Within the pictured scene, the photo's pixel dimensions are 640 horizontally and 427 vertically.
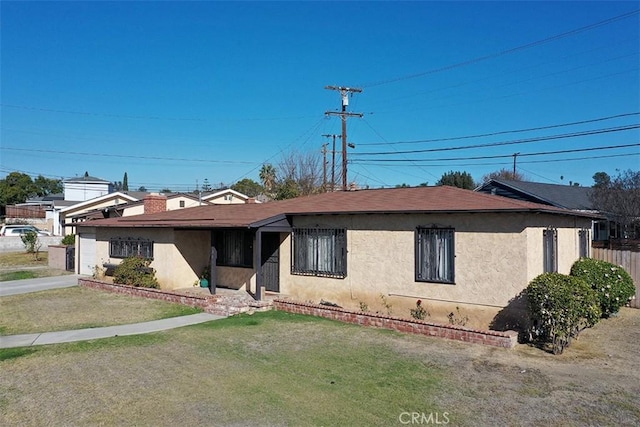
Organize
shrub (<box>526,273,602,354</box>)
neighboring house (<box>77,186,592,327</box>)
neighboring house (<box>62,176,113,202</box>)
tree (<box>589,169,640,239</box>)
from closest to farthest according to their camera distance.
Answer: shrub (<box>526,273,602,354</box>) → neighboring house (<box>77,186,592,327</box>) → tree (<box>589,169,640,239</box>) → neighboring house (<box>62,176,113,202</box>)

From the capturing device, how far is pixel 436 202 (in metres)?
12.5

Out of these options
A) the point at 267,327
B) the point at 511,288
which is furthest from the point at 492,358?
the point at 267,327

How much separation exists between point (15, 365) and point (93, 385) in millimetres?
2275

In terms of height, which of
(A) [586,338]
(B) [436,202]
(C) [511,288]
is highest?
(B) [436,202]

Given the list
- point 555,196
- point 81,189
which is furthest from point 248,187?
point 555,196

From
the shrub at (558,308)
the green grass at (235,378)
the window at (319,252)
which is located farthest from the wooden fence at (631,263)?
the green grass at (235,378)

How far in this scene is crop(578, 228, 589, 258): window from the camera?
15.1 m

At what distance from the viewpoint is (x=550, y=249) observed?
12.1 meters

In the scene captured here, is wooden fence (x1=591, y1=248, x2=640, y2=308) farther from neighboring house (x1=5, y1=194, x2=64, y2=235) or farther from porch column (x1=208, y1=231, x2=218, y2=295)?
neighboring house (x1=5, y1=194, x2=64, y2=235)

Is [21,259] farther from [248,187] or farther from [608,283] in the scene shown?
[248,187]

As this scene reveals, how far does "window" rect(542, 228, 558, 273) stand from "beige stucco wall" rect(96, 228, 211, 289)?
11.8m

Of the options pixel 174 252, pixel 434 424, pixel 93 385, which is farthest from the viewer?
pixel 174 252

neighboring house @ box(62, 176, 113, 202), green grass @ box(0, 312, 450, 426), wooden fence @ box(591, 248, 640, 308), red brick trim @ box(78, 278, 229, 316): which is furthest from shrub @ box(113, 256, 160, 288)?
neighboring house @ box(62, 176, 113, 202)

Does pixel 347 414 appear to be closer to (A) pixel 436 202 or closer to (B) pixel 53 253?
(A) pixel 436 202
